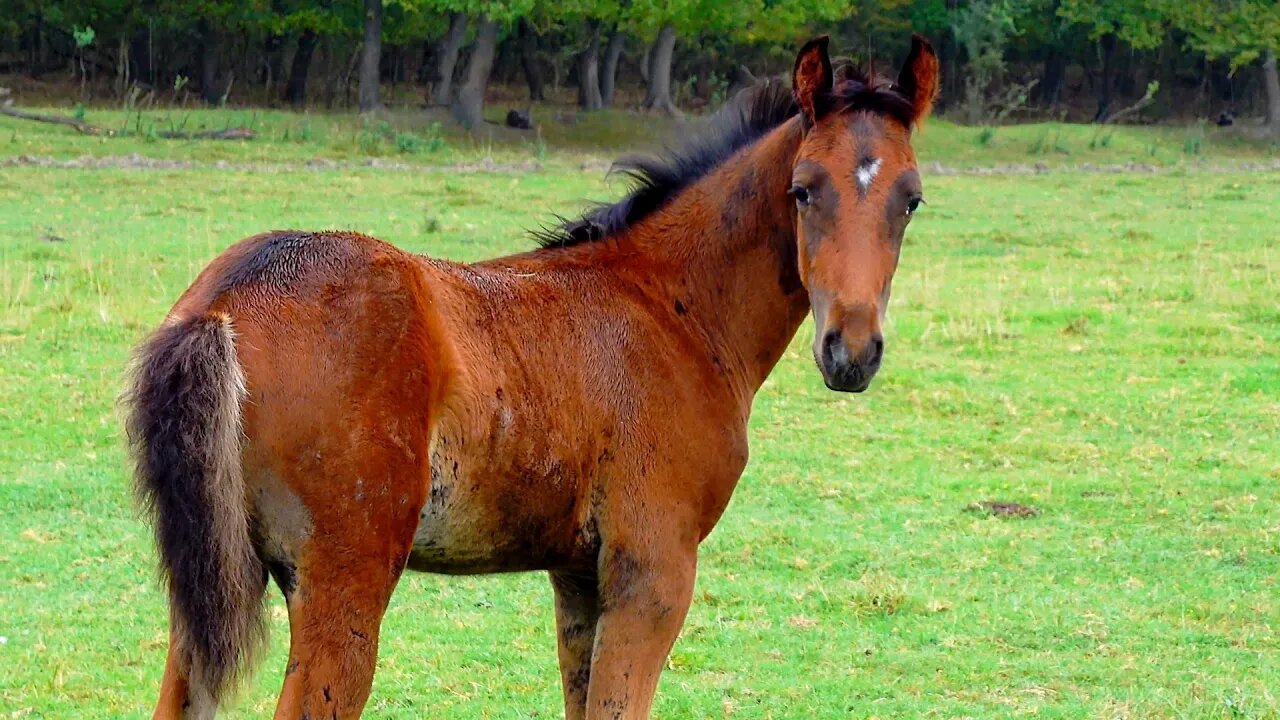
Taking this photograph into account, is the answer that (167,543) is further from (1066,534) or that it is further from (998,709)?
(1066,534)

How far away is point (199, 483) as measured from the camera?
315 cm

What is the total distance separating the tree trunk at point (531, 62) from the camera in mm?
43938

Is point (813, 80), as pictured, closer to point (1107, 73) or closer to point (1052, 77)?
point (1107, 73)

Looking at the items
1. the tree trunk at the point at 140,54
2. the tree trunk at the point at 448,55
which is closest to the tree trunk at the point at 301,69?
the tree trunk at the point at 140,54

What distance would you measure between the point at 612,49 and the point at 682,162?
110 ft

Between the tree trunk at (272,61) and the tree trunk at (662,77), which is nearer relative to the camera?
the tree trunk at (662,77)

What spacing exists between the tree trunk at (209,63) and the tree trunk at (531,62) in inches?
347

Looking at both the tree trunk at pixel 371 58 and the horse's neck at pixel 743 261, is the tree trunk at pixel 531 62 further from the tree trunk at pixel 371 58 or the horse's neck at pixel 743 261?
the horse's neck at pixel 743 261

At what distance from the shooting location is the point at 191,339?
3221 mm

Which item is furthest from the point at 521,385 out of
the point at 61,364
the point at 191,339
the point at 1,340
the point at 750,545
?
the point at 1,340

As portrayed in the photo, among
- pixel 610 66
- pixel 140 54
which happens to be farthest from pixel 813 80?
pixel 140 54

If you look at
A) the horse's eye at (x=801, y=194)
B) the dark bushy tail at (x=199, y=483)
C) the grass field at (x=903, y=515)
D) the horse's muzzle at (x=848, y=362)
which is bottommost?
the grass field at (x=903, y=515)

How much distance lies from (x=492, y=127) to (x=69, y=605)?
85.2ft

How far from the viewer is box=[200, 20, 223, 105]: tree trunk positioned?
39125mm
